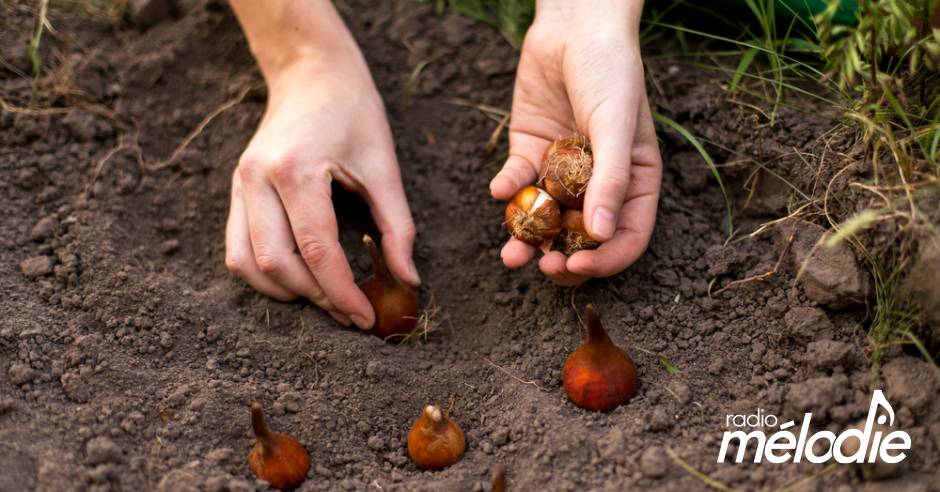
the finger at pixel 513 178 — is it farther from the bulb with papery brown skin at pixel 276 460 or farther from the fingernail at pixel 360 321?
the bulb with papery brown skin at pixel 276 460

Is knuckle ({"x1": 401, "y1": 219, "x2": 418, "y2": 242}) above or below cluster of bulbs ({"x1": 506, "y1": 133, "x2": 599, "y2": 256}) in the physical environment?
below

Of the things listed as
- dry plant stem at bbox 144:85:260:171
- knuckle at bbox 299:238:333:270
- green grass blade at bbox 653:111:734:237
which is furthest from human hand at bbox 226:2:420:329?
green grass blade at bbox 653:111:734:237

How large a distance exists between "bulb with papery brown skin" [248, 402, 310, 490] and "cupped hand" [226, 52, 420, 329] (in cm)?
Result: 42

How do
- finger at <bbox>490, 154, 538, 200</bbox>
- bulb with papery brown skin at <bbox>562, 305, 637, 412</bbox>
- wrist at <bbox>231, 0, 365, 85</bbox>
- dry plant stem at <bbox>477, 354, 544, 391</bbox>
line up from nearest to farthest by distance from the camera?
bulb with papery brown skin at <bbox>562, 305, 637, 412</bbox>, dry plant stem at <bbox>477, 354, 544, 391</bbox>, finger at <bbox>490, 154, 538, 200</bbox>, wrist at <bbox>231, 0, 365, 85</bbox>

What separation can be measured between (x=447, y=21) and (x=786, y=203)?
1.21m

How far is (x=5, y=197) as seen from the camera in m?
2.26

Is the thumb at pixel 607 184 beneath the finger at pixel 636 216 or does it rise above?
above

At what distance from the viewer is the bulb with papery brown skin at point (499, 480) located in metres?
1.57

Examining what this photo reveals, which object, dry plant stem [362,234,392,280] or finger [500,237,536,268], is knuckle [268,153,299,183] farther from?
finger [500,237,536,268]

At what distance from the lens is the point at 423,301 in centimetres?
219

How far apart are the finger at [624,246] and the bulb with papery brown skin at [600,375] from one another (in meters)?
0.13

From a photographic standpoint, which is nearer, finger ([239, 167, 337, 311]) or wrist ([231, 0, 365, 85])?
finger ([239, 167, 337, 311])

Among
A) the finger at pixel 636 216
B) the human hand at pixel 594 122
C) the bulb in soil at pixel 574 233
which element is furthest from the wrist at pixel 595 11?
the bulb in soil at pixel 574 233

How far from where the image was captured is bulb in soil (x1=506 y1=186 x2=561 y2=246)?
1924 millimetres
